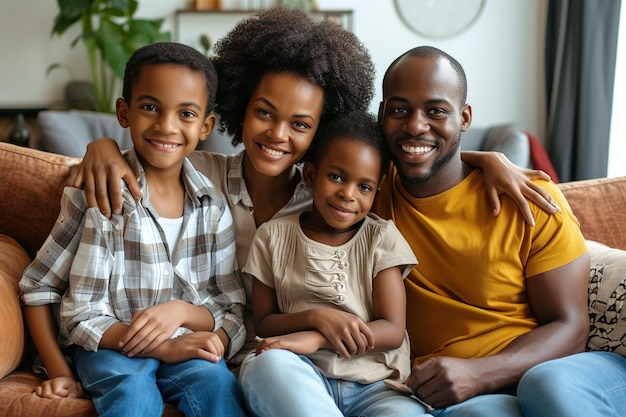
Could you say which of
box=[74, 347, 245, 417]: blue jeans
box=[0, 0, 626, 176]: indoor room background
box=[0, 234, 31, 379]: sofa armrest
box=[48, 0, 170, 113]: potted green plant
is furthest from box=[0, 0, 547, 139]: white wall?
box=[74, 347, 245, 417]: blue jeans

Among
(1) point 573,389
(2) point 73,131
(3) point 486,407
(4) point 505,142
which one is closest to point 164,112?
(3) point 486,407

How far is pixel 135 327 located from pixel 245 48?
0.77 metres

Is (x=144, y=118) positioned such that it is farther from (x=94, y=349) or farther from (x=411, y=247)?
(x=411, y=247)

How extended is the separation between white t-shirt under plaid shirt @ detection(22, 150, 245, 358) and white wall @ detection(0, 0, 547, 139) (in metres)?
3.24

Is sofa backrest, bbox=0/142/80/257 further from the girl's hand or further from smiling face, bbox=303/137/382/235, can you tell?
the girl's hand

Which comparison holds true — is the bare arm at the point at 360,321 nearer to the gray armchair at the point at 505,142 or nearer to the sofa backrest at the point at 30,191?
the sofa backrest at the point at 30,191

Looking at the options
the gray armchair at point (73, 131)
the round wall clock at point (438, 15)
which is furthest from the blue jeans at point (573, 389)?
the round wall clock at point (438, 15)

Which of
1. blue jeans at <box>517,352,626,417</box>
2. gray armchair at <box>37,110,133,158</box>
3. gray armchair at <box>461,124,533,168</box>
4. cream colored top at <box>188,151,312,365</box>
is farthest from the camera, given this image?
gray armchair at <box>461,124,533,168</box>

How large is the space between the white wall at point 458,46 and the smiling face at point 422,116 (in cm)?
314

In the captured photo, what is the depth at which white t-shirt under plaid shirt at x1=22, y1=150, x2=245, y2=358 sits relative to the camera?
1.55 metres

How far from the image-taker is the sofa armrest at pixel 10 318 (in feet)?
5.03

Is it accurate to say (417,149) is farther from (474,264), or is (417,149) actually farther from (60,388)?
(60,388)

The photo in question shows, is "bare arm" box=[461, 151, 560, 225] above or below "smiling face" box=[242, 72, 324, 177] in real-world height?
below

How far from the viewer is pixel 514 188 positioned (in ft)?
5.37
